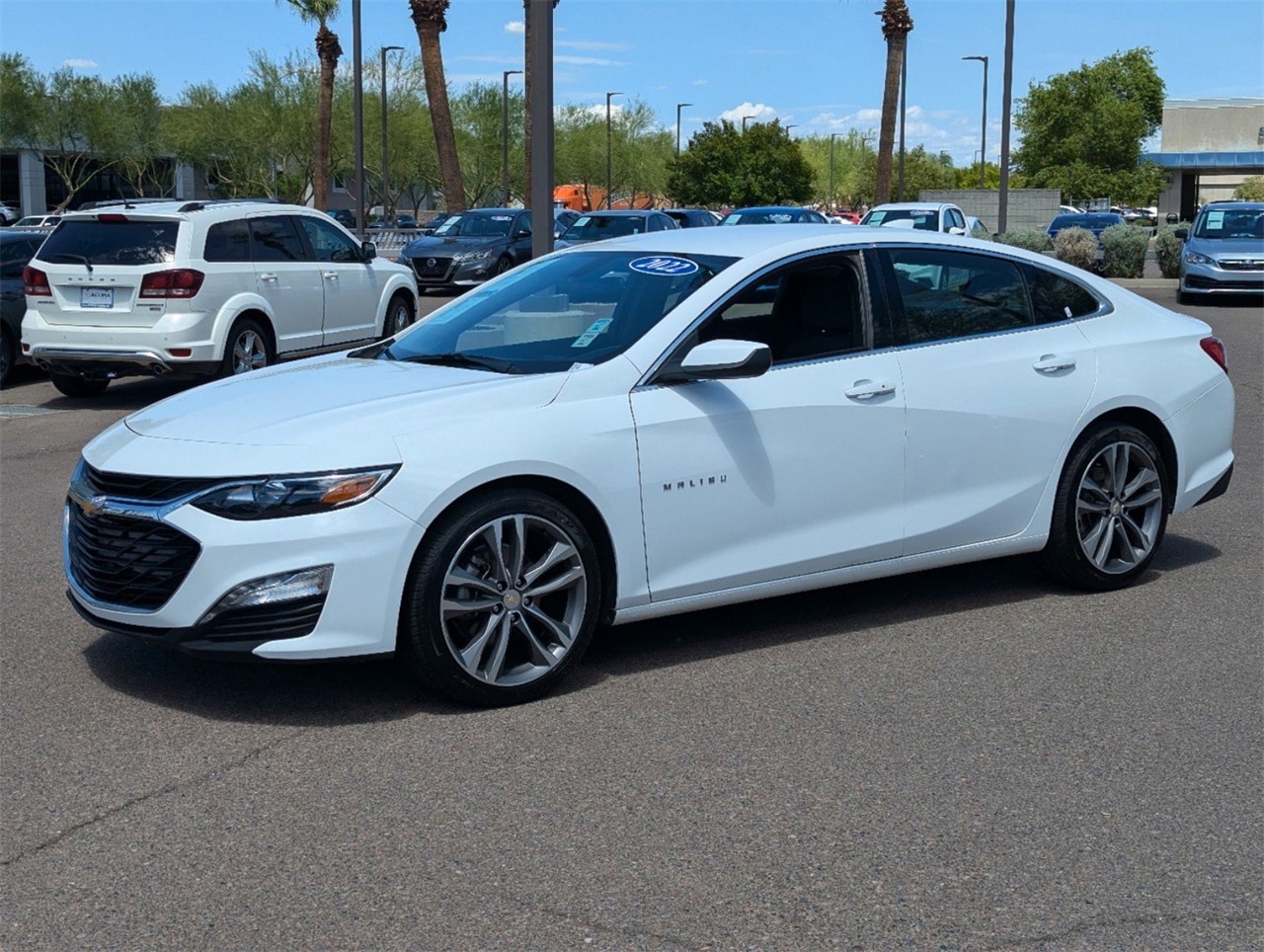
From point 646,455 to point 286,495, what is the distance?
126cm

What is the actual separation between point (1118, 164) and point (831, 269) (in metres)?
77.4

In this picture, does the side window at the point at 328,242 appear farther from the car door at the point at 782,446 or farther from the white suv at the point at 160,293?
the car door at the point at 782,446

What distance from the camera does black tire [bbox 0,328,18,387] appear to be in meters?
14.9

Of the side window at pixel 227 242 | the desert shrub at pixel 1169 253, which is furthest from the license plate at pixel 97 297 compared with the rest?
the desert shrub at pixel 1169 253

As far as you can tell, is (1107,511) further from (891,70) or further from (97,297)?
(891,70)

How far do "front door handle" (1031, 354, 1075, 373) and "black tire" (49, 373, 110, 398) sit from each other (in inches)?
403

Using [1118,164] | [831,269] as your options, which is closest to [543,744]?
[831,269]

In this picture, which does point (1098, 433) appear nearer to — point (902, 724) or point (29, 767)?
point (902, 724)

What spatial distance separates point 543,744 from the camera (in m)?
4.82

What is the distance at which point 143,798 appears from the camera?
438 centimetres

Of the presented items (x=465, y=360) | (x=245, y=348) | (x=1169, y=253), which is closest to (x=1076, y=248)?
(x=1169, y=253)

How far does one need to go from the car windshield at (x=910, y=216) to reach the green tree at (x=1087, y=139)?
5238cm

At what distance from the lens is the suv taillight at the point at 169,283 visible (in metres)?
13.0

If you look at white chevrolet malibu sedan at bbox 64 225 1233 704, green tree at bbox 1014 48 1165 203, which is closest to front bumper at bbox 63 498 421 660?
white chevrolet malibu sedan at bbox 64 225 1233 704
